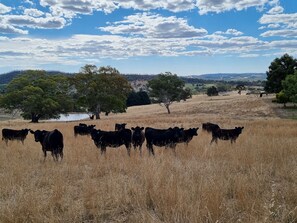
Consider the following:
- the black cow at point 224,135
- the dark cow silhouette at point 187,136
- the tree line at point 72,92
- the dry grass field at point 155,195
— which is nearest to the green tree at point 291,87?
the tree line at point 72,92

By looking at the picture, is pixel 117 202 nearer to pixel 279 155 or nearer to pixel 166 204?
pixel 166 204

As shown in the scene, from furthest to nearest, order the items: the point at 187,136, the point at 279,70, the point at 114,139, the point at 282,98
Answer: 1. the point at 279,70
2. the point at 282,98
3. the point at 187,136
4. the point at 114,139

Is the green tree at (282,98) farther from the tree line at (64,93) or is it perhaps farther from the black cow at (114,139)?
the black cow at (114,139)

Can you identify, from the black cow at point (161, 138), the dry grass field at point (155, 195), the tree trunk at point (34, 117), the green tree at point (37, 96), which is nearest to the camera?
the dry grass field at point (155, 195)

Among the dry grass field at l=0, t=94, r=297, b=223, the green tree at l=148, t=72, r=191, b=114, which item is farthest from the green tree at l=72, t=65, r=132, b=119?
the dry grass field at l=0, t=94, r=297, b=223

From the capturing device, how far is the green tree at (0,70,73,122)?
170ft

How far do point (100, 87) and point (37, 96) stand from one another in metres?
10.2

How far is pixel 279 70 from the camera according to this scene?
2405 inches

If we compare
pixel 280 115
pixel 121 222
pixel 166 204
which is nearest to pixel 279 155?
pixel 166 204

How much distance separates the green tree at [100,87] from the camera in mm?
53719

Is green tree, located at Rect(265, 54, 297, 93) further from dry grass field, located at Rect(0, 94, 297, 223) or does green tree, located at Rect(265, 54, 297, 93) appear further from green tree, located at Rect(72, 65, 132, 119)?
dry grass field, located at Rect(0, 94, 297, 223)

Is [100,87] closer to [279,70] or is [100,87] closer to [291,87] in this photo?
[291,87]

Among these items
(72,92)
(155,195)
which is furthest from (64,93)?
(155,195)

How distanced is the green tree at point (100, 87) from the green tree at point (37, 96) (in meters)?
3.73
